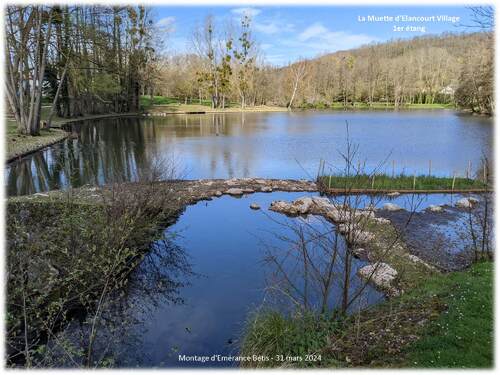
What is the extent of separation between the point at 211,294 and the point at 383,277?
2.86 meters

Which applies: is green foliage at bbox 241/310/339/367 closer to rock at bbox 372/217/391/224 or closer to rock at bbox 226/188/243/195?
rock at bbox 372/217/391/224

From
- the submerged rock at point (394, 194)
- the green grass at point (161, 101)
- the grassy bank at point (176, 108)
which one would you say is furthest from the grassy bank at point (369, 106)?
the submerged rock at point (394, 194)

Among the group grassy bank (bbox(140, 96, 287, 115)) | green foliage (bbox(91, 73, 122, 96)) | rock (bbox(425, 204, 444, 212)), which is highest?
green foliage (bbox(91, 73, 122, 96))

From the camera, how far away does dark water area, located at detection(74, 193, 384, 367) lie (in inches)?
199

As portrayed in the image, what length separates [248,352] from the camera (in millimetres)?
4348

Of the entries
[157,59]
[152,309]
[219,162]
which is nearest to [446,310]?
[152,309]

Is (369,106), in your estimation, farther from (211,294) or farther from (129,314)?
(129,314)

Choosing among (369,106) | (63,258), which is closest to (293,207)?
(63,258)

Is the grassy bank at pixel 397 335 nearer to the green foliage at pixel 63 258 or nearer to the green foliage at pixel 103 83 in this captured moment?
the green foliage at pixel 63 258

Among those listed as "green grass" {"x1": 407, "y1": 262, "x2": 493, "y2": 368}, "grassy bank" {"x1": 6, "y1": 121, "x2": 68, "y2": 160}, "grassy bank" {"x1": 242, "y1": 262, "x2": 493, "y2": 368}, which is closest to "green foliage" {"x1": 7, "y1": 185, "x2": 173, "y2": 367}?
"grassy bank" {"x1": 242, "y1": 262, "x2": 493, "y2": 368}

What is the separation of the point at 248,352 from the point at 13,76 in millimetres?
21448

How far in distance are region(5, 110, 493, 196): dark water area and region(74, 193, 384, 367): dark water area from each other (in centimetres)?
285

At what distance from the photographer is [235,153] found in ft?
67.1

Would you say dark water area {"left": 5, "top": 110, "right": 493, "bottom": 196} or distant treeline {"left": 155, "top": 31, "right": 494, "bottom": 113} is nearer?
dark water area {"left": 5, "top": 110, "right": 493, "bottom": 196}
